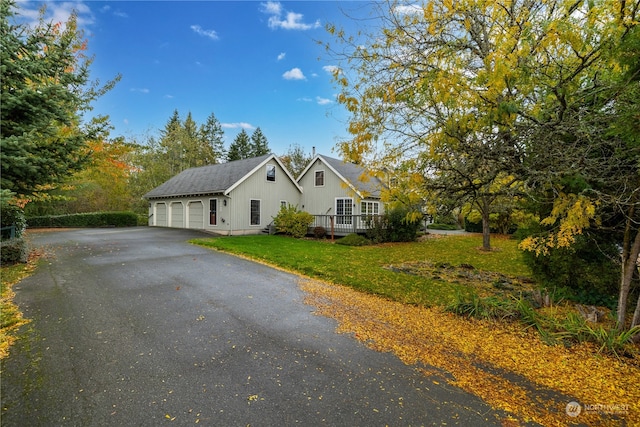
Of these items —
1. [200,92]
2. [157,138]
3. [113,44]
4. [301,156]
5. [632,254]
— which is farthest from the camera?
[301,156]

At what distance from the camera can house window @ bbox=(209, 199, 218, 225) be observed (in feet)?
59.7

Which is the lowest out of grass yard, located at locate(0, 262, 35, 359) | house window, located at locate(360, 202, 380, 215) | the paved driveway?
the paved driveway

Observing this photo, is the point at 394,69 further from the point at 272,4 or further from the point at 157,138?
the point at 157,138

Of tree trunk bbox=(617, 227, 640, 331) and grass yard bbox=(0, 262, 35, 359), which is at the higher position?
tree trunk bbox=(617, 227, 640, 331)

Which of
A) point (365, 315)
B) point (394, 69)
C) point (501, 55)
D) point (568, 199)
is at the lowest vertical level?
point (365, 315)

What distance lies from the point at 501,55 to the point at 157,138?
36.3 metres

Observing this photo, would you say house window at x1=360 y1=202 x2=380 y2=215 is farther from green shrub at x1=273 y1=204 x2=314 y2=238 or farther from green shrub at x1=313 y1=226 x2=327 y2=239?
green shrub at x1=273 y1=204 x2=314 y2=238

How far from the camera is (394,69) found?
4.96 meters

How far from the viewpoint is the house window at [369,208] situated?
1832 centimetres

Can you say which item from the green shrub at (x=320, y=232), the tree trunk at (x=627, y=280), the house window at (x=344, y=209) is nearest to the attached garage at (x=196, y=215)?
the green shrub at (x=320, y=232)

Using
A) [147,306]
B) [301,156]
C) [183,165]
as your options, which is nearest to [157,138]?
[183,165]

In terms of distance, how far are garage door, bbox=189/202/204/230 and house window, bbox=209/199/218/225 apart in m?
0.90

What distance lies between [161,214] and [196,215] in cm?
437

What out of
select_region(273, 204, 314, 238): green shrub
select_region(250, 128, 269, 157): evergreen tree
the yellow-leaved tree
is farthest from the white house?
select_region(250, 128, 269, 157): evergreen tree
